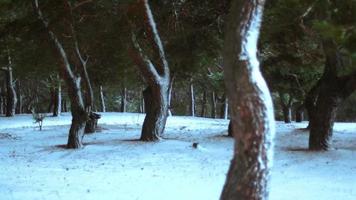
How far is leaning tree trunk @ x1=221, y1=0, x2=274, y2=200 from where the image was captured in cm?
491

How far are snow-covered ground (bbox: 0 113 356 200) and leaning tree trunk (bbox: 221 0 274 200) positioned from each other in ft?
10.00

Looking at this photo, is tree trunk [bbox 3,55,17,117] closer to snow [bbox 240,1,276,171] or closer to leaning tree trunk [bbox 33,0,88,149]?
leaning tree trunk [bbox 33,0,88,149]

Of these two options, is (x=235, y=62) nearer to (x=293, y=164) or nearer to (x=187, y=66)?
(x=293, y=164)

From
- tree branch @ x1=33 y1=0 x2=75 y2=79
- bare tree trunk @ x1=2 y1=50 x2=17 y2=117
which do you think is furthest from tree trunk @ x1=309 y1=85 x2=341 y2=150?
bare tree trunk @ x1=2 y1=50 x2=17 y2=117

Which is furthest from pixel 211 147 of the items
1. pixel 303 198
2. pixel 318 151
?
pixel 303 198

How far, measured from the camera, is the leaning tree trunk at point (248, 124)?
16.1ft

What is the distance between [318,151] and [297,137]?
3748mm

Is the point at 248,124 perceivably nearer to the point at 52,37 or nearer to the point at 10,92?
the point at 52,37

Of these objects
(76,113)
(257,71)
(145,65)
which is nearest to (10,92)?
(76,113)

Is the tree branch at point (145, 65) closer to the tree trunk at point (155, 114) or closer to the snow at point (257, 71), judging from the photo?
the tree trunk at point (155, 114)

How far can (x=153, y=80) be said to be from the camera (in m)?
14.1

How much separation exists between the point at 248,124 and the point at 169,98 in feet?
34.0

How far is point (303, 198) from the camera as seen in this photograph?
779 centimetres

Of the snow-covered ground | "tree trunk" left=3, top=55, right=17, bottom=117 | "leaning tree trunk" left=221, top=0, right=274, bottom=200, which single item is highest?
"tree trunk" left=3, top=55, right=17, bottom=117
